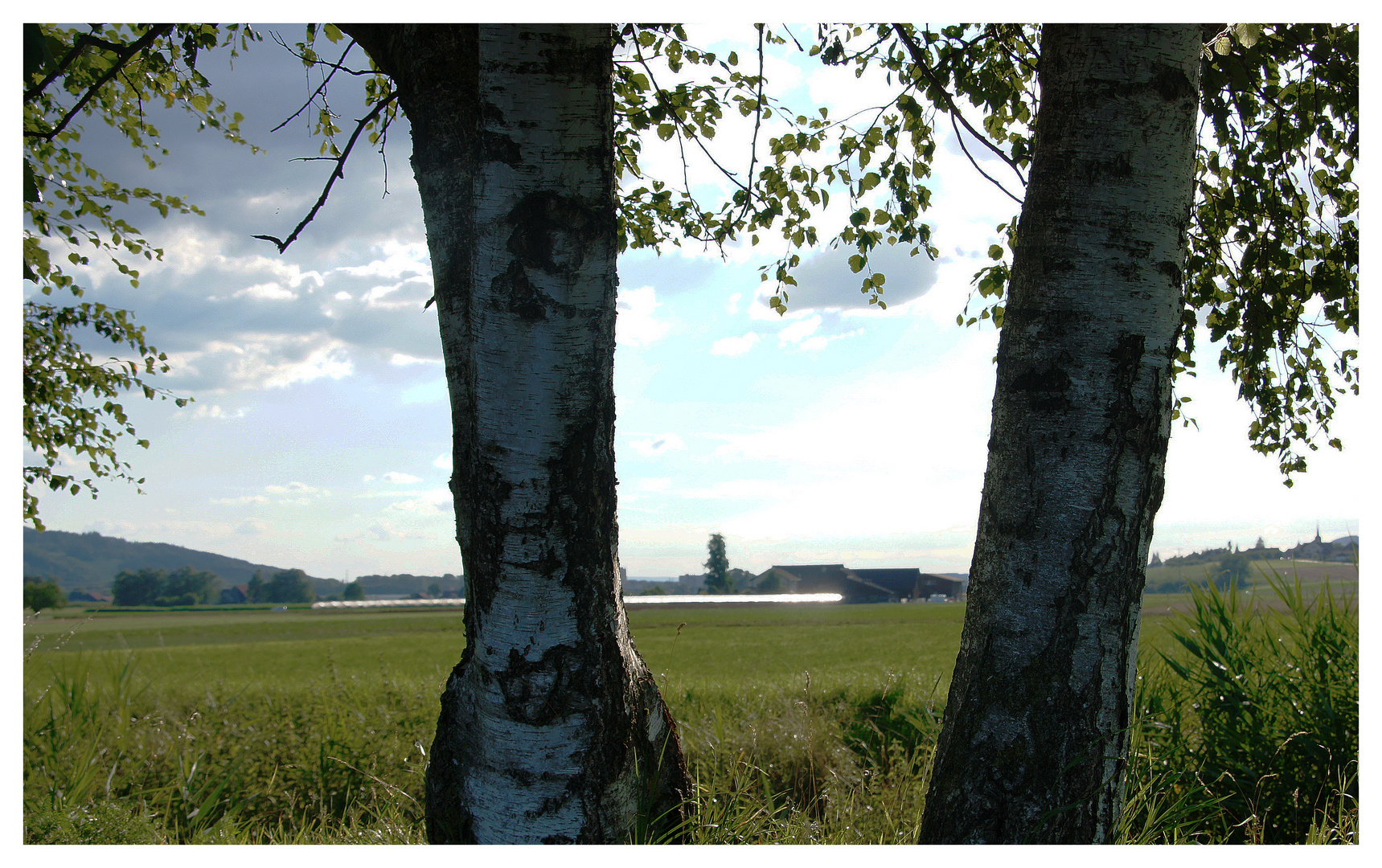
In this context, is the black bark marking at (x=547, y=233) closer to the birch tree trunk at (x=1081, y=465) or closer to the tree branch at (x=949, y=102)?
the birch tree trunk at (x=1081, y=465)

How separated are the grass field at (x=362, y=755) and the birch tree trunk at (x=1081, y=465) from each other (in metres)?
0.88

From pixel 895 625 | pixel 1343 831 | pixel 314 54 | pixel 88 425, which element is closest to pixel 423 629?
pixel 895 625

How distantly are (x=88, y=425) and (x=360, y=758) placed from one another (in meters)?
5.57

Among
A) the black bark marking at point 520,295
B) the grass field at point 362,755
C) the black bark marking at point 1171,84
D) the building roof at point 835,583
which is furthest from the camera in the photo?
the building roof at point 835,583

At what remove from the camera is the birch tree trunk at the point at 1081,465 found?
219cm

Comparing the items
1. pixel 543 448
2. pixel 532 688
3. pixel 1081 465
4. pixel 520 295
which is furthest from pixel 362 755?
pixel 1081 465

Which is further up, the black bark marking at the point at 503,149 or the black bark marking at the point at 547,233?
the black bark marking at the point at 503,149

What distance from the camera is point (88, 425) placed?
7906 millimetres

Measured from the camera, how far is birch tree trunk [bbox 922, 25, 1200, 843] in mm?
2191

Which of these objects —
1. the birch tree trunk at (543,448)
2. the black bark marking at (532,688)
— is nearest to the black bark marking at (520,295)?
the birch tree trunk at (543,448)

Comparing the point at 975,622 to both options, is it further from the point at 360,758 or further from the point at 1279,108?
the point at 360,758

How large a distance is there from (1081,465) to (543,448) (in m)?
1.65

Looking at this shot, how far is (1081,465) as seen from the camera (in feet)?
7.15

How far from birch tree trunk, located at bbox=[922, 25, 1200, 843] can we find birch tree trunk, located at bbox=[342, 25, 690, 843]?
1.21 metres
